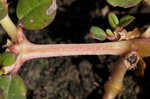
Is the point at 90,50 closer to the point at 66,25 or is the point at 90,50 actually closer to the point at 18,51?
the point at 18,51

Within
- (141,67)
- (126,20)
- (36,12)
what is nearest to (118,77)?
(141,67)

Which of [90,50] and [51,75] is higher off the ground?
[90,50]

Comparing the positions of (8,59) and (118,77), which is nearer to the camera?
(8,59)

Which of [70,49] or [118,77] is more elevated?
[70,49]

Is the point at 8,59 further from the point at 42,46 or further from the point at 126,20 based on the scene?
the point at 126,20

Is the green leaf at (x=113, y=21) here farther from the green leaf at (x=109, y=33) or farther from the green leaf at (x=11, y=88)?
the green leaf at (x=11, y=88)

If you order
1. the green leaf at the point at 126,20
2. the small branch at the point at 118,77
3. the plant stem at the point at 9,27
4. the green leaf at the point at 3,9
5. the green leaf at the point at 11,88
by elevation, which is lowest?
the small branch at the point at 118,77

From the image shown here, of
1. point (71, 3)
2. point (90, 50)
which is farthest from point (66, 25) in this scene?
point (90, 50)

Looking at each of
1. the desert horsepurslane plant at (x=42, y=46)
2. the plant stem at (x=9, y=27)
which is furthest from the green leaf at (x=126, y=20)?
the plant stem at (x=9, y=27)
